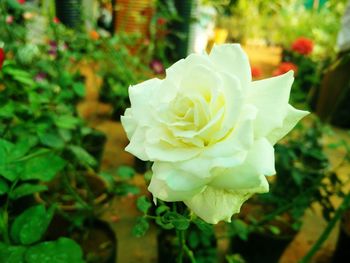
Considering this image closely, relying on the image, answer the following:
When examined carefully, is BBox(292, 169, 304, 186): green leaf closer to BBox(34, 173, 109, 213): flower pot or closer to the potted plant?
the potted plant

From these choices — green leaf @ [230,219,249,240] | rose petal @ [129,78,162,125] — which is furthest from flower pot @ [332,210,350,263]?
rose petal @ [129,78,162,125]

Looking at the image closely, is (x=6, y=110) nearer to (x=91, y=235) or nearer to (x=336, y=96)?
(x=91, y=235)

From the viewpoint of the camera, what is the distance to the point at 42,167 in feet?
2.53

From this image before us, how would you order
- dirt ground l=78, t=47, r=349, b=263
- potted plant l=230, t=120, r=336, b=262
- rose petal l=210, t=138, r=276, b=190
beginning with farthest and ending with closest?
dirt ground l=78, t=47, r=349, b=263 → potted plant l=230, t=120, r=336, b=262 → rose petal l=210, t=138, r=276, b=190

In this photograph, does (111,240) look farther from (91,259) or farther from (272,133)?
(272,133)

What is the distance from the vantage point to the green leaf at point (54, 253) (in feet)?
2.06

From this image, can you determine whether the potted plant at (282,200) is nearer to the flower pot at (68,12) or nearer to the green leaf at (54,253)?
the green leaf at (54,253)

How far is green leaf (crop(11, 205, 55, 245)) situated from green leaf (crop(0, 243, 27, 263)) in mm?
17

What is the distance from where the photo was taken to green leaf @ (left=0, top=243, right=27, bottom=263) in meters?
0.62

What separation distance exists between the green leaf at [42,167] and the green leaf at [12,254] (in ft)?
0.46

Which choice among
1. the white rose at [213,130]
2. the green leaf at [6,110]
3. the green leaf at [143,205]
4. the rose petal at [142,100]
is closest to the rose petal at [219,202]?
the white rose at [213,130]

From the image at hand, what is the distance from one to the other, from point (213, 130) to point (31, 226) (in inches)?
16.9

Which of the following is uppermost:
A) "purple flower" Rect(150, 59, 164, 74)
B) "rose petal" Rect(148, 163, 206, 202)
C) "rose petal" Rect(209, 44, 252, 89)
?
"rose petal" Rect(209, 44, 252, 89)

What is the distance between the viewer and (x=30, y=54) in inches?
49.7
